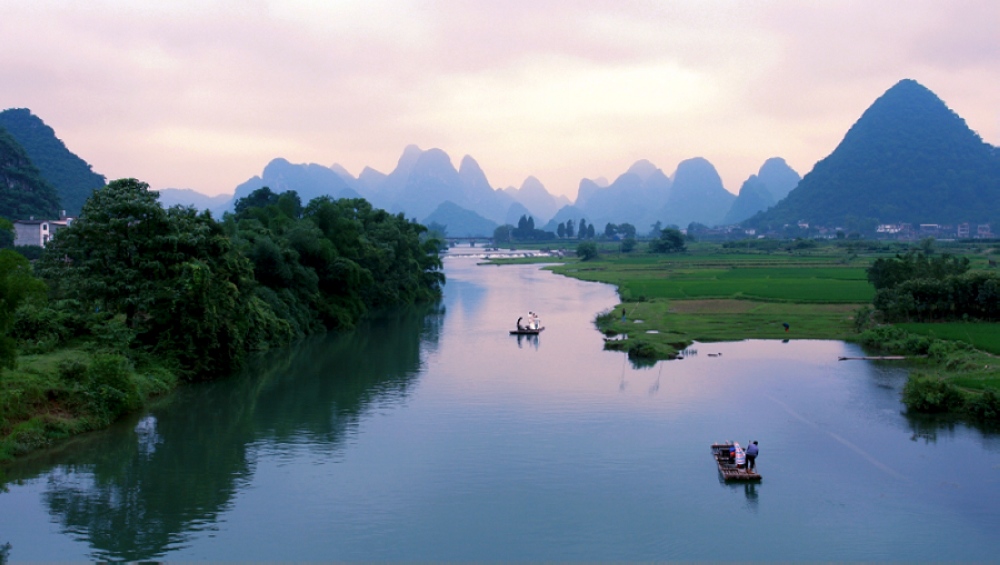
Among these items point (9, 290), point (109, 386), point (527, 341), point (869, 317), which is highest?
point (9, 290)

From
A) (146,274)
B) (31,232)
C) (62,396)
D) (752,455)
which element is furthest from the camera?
(31,232)

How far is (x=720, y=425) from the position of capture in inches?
704

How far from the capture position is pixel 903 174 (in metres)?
152

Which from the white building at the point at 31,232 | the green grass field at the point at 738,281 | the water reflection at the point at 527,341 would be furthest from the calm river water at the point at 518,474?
the white building at the point at 31,232

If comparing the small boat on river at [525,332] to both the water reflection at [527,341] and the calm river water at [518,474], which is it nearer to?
the water reflection at [527,341]

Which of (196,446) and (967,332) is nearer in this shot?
(196,446)

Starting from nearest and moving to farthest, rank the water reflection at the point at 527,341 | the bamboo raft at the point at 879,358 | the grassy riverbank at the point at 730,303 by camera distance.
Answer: the bamboo raft at the point at 879,358, the water reflection at the point at 527,341, the grassy riverbank at the point at 730,303

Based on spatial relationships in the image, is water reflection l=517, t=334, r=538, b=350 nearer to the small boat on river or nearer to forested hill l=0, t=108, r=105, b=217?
the small boat on river

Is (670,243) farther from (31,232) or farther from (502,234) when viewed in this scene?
(502,234)

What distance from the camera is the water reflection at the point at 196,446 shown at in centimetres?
1244

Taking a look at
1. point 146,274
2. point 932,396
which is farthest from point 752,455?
point 146,274

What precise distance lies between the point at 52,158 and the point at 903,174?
5678 inches

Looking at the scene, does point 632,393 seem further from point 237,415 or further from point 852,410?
point 237,415

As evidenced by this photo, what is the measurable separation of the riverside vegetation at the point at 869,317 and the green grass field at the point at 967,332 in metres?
0.03
